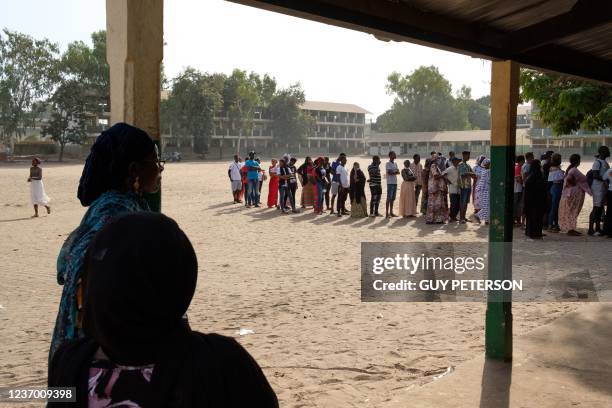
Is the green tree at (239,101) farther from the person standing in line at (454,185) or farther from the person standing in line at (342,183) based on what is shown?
the person standing in line at (454,185)

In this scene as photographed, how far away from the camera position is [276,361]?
4.55 metres

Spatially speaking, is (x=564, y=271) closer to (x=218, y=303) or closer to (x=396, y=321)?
(x=396, y=321)

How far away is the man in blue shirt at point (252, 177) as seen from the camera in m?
17.0

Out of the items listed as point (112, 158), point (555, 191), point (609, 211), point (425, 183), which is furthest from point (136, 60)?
point (425, 183)

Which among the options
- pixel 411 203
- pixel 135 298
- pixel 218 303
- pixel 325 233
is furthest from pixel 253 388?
pixel 411 203

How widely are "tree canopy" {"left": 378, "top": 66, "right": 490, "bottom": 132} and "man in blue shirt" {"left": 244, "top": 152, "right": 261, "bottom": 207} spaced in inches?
3052

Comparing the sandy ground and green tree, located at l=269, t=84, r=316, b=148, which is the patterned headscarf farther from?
green tree, located at l=269, t=84, r=316, b=148

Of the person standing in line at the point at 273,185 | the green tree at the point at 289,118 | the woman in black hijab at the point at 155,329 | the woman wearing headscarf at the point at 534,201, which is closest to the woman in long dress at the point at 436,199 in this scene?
the woman wearing headscarf at the point at 534,201

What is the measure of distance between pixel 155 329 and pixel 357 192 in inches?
538

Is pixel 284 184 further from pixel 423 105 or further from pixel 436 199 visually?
pixel 423 105

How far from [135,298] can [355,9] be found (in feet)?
8.65

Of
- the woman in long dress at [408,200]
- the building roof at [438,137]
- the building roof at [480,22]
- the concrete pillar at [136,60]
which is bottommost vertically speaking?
the woman in long dress at [408,200]

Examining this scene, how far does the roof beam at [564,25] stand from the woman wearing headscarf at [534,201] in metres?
7.50

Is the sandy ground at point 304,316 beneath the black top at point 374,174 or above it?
beneath
